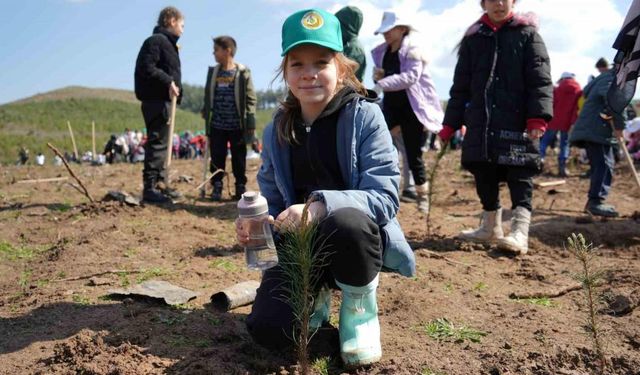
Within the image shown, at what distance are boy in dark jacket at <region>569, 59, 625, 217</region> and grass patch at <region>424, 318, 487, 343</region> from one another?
4.22 metres

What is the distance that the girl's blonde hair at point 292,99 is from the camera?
241 centimetres

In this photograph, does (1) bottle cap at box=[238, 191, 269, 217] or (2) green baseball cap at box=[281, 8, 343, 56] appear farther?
(2) green baseball cap at box=[281, 8, 343, 56]

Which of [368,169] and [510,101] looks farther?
[510,101]

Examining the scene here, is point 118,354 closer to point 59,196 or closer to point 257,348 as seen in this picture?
point 257,348

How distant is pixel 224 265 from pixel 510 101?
2436 mm

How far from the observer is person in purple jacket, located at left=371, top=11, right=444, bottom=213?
543 cm

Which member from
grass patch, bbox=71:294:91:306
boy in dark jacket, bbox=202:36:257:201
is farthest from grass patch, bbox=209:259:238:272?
boy in dark jacket, bbox=202:36:257:201

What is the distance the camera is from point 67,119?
54.5 metres

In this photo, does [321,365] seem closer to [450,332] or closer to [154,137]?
[450,332]

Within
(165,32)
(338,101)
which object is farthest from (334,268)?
(165,32)

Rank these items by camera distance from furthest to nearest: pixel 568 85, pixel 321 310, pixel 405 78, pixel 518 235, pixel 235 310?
pixel 568 85 < pixel 405 78 < pixel 518 235 < pixel 235 310 < pixel 321 310

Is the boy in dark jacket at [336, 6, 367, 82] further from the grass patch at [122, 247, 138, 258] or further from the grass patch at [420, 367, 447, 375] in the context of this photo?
the grass patch at [420, 367, 447, 375]

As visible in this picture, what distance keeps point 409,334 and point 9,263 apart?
3018 mm

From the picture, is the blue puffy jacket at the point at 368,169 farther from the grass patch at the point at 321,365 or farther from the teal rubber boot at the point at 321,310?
the grass patch at the point at 321,365
